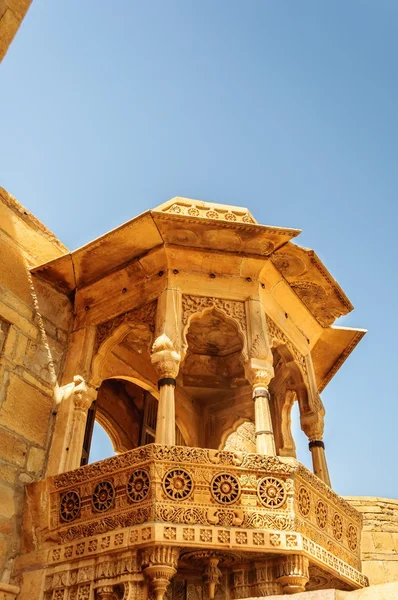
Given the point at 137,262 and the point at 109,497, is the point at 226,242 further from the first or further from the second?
the point at 109,497

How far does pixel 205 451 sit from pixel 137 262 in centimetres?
222

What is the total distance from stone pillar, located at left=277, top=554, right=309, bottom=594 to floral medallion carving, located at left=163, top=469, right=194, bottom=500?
Result: 0.89 metres

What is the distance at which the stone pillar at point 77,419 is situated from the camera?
5.43 m

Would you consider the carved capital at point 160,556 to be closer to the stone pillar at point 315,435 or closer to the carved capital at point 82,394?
the carved capital at point 82,394

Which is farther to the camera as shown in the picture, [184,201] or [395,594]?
[184,201]

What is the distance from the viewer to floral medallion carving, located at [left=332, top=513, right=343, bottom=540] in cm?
523

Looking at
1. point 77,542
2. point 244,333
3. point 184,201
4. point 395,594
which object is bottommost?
point 395,594

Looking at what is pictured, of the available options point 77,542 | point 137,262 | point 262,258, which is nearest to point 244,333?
point 262,258

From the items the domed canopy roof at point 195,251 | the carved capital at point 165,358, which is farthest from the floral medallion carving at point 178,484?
the domed canopy roof at point 195,251

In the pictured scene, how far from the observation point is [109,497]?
478 centimetres

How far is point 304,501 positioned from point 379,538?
4.97m

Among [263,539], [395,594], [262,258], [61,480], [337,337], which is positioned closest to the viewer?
[395,594]

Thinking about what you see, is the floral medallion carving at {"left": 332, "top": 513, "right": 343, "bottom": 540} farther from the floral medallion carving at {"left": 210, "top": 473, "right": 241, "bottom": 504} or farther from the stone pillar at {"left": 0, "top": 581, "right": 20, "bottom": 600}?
the stone pillar at {"left": 0, "top": 581, "right": 20, "bottom": 600}

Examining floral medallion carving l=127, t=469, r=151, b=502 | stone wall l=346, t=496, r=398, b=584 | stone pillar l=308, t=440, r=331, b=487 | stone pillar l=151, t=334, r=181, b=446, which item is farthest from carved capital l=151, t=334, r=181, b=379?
stone wall l=346, t=496, r=398, b=584
